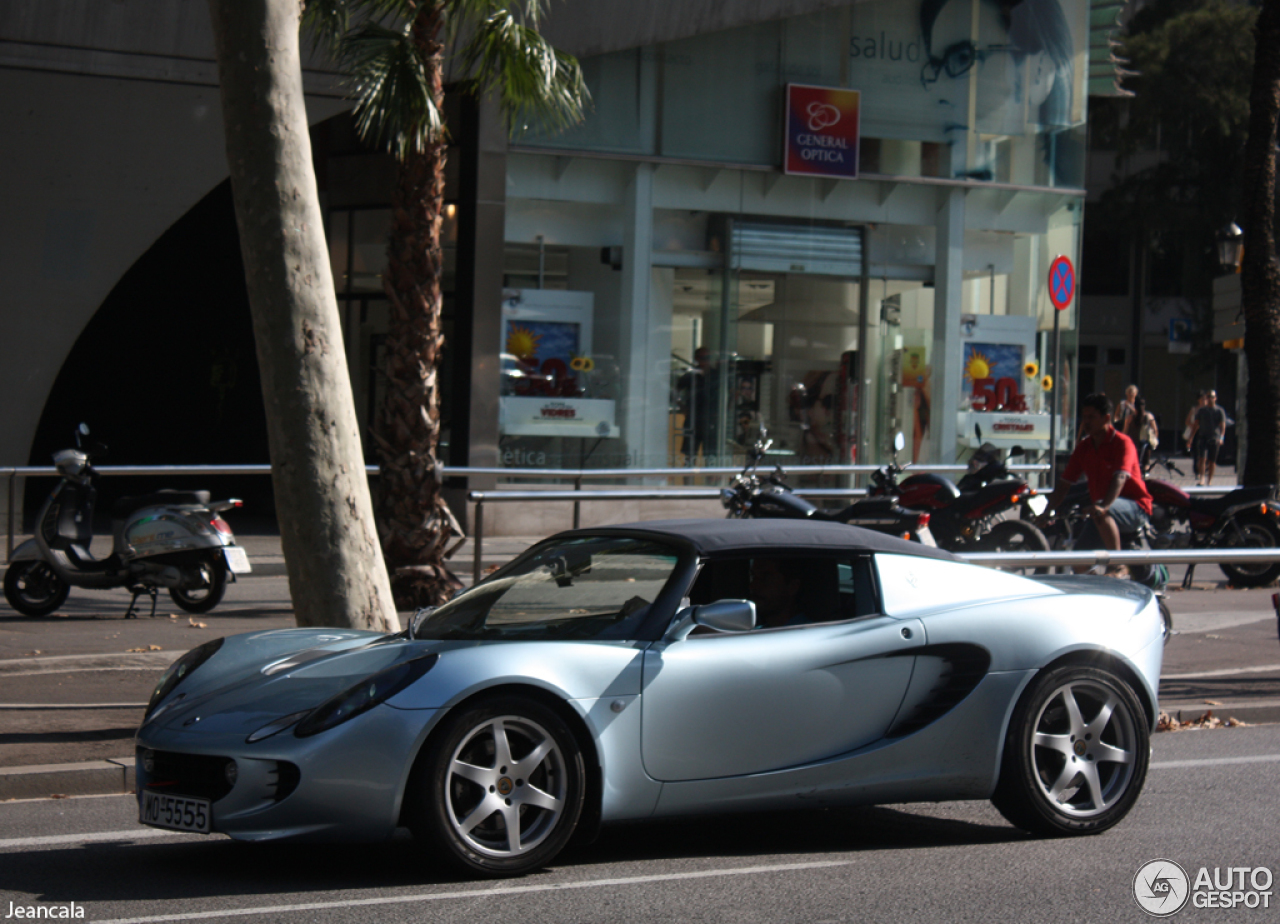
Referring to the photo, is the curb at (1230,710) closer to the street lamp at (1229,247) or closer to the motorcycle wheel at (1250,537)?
the motorcycle wheel at (1250,537)

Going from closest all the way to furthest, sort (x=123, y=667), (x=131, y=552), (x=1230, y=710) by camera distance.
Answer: (x=1230, y=710) → (x=123, y=667) → (x=131, y=552)

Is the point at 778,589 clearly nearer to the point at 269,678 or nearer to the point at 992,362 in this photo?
the point at 269,678

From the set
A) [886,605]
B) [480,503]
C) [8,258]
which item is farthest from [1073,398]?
[886,605]

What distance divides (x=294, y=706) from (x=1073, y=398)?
19.5m

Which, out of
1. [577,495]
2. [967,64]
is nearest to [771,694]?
[577,495]

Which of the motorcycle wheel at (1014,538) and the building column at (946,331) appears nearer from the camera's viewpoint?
the motorcycle wheel at (1014,538)

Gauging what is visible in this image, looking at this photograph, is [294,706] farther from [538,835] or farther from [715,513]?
[715,513]

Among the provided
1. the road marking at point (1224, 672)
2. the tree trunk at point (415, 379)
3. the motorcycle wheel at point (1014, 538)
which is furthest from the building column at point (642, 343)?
the road marking at point (1224, 672)

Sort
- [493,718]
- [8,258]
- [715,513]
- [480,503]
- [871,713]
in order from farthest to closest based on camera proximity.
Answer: [715,513] < [8,258] < [480,503] < [871,713] < [493,718]

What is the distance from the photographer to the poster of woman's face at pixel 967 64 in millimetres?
20469

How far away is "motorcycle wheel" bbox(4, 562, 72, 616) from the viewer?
36.7ft

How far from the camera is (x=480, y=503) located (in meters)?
11.6

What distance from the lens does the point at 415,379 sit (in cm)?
1148

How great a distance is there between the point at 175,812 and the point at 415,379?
7.00 metres
